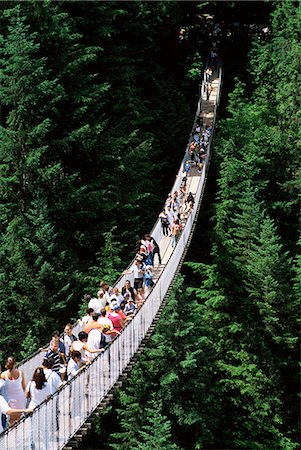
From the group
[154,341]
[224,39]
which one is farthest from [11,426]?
[224,39]

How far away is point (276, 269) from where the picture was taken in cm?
2636

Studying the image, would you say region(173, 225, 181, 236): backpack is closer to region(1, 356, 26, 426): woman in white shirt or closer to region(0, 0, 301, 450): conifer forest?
region(0, 0, 301, 450): conifer forest

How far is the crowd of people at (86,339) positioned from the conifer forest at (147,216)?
365cm

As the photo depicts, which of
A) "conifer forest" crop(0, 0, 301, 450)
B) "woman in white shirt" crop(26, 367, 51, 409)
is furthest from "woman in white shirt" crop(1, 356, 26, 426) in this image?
Result: "conifer forest" crop(0, 0, 301, 450)

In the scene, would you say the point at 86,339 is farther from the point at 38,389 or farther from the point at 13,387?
the point at 13,387

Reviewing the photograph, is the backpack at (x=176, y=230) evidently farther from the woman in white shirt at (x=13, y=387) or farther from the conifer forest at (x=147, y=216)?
the woman in white shirt at (x=13, y=387)

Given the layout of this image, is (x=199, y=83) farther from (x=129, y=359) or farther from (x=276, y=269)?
(x=129, y=359)

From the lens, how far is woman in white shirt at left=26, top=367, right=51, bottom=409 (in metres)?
10.5

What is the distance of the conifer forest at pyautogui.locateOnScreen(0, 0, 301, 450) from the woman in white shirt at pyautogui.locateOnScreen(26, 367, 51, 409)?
10694 millimetres

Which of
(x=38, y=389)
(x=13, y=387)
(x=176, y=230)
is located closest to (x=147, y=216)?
(x=176, y=230)

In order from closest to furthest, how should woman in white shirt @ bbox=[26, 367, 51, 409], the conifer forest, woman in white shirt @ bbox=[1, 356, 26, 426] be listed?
woman in white shirt @ bbox=[1, 356, 26, 426] → woman in white shirt @ bbox=[26, 367, 51, 409] → the conifer forest

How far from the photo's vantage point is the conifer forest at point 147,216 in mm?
23516

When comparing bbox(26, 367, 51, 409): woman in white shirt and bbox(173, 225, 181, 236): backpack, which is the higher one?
bbox(173, 225, 181, 236): backpack

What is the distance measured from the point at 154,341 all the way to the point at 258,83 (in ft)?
48.7
